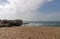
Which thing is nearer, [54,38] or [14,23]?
[54,38]

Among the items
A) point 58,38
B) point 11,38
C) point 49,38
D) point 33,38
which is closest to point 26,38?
point 33,38

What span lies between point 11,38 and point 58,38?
3042 millimetres

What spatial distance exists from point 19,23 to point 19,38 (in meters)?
25.4

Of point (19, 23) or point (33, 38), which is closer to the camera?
point (33, 38)

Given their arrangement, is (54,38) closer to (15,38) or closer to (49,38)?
(49,38)

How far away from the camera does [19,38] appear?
27.5 feet

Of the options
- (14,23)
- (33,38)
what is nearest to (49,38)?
(33,38)

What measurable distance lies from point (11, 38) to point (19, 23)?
83.3 feet

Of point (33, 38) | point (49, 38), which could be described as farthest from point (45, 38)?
point (33, 38)

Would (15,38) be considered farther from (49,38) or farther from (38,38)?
(49,38)

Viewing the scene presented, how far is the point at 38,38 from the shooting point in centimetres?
843

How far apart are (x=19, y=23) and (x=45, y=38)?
25.5m

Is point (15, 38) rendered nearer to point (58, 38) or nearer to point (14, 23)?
point (58, 38)

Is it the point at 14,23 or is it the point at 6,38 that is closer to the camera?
the point at 6,38
